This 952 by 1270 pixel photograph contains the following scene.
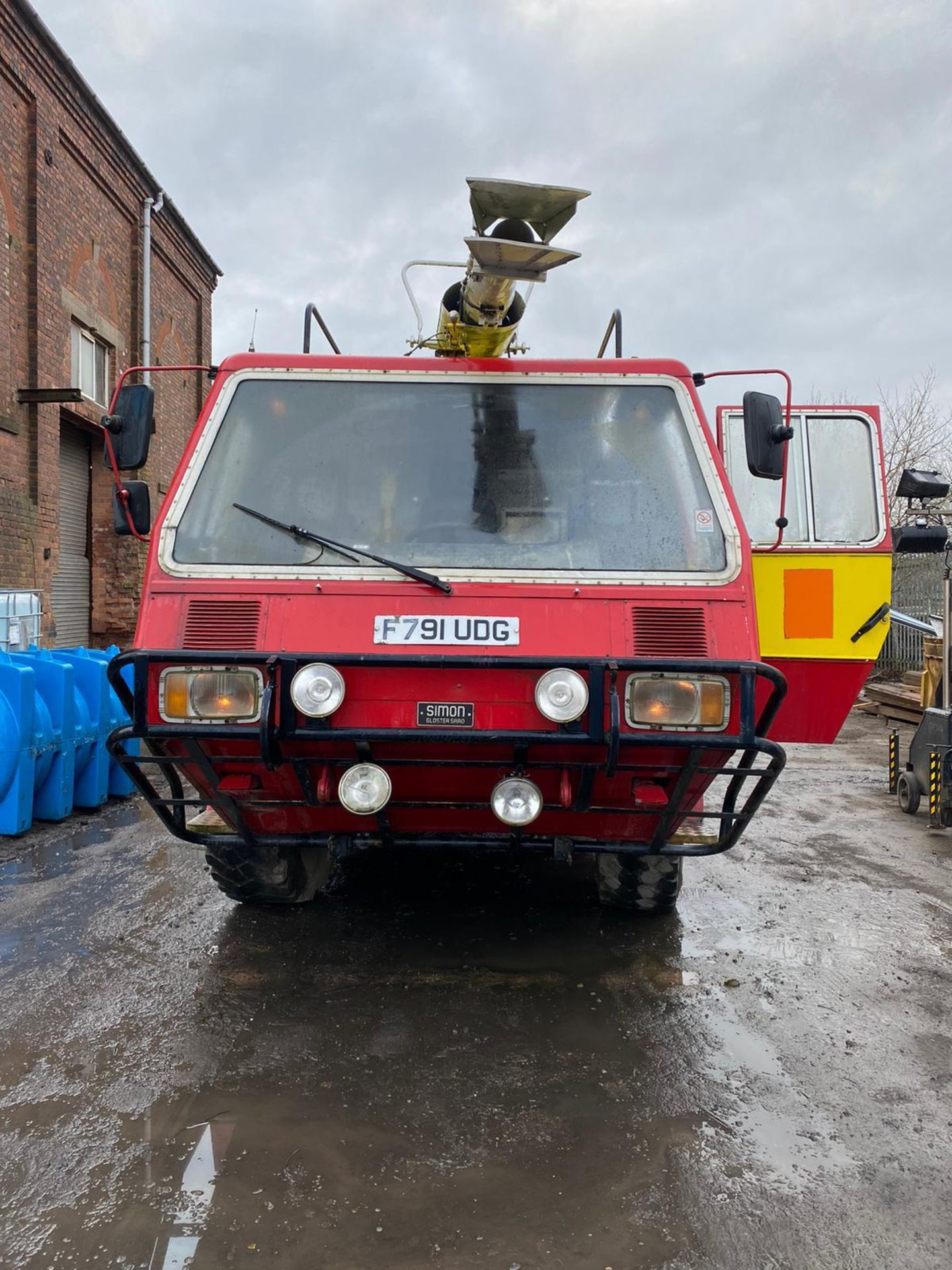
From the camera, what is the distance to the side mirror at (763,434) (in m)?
3.43

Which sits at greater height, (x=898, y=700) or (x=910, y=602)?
(x=910, y=602)

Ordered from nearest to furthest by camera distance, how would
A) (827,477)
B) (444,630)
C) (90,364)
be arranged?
(444,630) < (827,477) < (90,364)

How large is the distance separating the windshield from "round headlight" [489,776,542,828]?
2.62 ft

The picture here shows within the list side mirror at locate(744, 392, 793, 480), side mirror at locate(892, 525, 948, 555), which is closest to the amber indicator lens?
side mirror at locate(744, 392, 793, 480)

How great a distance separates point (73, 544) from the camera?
37.7 feet

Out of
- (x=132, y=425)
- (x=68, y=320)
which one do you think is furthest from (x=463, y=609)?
(x=68, y=320)

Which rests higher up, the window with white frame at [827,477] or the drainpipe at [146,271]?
the drainpipe at [146,271]

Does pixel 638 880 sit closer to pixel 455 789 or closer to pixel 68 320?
pixel 455 789

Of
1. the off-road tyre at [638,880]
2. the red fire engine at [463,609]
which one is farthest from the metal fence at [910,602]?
the red fire engine at [463,609]

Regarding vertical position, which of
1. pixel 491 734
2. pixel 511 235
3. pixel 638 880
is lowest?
pixel 638 880

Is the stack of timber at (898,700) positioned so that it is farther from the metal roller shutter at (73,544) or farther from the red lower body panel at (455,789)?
the metal roller shutter at (73,544)

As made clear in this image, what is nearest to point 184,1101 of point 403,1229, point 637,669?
point 403,1229

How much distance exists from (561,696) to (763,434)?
1.49m

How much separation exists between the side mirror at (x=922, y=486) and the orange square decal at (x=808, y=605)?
6.20ft
